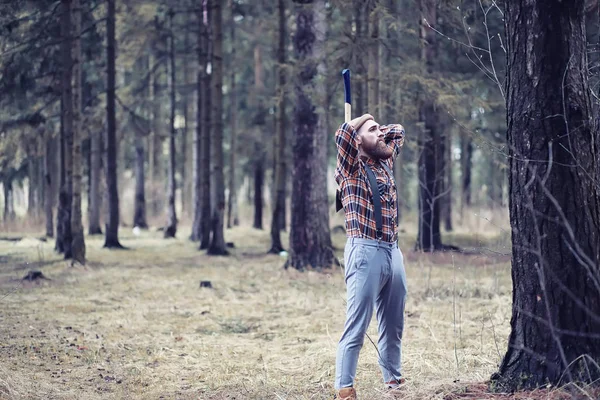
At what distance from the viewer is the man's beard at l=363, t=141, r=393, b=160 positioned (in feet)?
16.6

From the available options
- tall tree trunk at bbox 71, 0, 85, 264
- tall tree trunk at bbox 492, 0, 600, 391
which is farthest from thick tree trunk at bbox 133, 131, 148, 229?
tall tree trunk at bbox 492, 0, 600, 391

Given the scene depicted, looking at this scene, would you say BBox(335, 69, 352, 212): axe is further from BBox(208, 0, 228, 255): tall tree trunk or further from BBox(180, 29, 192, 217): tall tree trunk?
BBox(180, 29, 192, 217): tall tree trunk

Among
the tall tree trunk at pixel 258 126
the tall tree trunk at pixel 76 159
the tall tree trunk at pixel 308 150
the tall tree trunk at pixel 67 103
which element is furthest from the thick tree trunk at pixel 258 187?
the tall tree trunk at pixel 308 150

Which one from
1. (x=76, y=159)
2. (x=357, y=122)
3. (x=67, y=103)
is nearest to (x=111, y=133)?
(x=67, y=103)

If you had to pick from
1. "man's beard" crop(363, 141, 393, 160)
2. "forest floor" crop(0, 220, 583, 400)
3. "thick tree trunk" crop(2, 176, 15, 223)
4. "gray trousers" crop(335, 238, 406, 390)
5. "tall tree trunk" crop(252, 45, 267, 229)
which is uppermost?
"tall tree trunk" crop(252, 45, 267, 229)

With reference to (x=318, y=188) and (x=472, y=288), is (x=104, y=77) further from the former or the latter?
(x=472, y=288)

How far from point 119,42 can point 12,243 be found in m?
13.8

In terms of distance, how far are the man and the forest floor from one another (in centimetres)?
45

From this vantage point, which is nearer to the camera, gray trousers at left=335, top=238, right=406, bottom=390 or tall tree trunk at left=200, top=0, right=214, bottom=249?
gray trousers at left=335, top=238, right=406, bottom=390

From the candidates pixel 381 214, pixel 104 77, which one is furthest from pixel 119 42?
pixel 381 214

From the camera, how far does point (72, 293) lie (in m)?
11.1

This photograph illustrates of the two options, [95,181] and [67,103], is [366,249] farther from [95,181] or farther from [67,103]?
[95,181]

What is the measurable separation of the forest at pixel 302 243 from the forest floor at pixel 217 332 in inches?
1.6

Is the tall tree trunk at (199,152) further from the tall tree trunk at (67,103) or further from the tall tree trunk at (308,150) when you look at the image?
the tall tree trunk at (308,150)
